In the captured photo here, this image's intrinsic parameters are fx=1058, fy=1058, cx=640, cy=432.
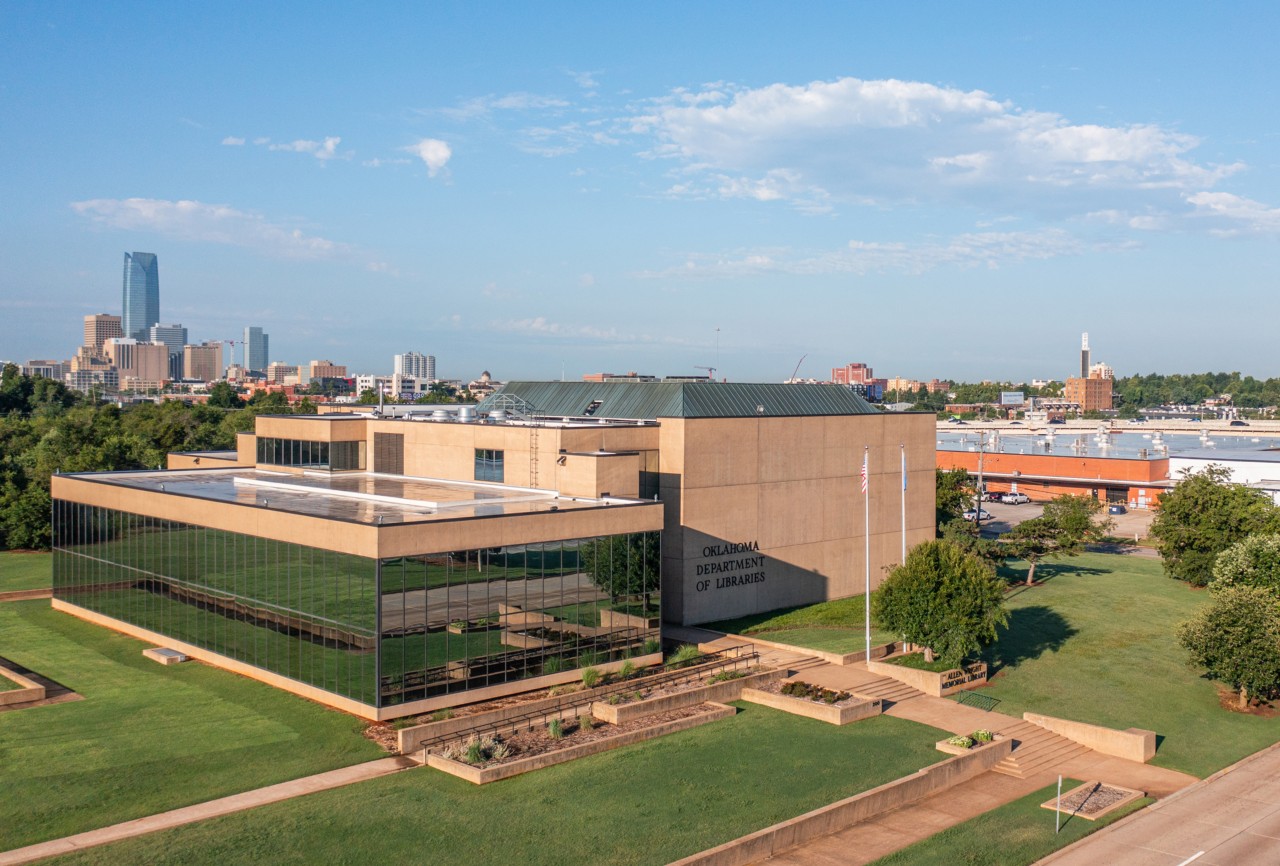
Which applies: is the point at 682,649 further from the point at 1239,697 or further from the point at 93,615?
the point at 93,615

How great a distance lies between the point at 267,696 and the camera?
38.9 m

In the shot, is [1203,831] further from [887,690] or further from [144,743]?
[144,743]

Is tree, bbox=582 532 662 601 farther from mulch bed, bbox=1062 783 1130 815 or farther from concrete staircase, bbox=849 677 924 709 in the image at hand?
mulch bed, bbox=1062 783 1130 815

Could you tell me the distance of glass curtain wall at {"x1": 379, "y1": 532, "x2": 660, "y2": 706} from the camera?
121 feet

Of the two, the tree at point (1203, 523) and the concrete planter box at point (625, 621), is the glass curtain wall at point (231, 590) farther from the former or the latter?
the tree at point (1203, 523)

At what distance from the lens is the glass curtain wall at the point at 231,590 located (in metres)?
37.2

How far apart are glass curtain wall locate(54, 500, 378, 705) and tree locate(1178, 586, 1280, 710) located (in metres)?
33.0

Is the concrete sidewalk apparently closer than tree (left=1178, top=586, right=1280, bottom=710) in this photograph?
Yes

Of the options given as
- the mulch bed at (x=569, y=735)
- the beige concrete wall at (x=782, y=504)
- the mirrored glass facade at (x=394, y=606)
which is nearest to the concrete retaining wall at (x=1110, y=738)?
the mulch bed at (x=569, y=735)

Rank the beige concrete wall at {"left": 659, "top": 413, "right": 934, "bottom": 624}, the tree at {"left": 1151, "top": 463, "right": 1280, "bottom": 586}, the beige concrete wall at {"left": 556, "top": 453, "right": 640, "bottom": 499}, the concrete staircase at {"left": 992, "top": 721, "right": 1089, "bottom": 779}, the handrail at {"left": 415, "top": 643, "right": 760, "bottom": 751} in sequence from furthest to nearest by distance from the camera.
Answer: the tree at {"left": 1151, "top": 463, "right": 1280, "bottom": 586}
the beige concrete wall at {"left": 659, "top": 413, "right": 934, "bottom": 624}
the beige concrete wall at {"left": 556, "top": 453, "right": 640, "bottom": 499}
the concrete staircase at {"left": 992, "top": 721, "right": 1089, "bottom": 779}
the handrail at {"left": 415, "top": 643, "right": 760, "bottom": 751}

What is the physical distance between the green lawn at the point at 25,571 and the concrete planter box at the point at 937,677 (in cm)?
4384

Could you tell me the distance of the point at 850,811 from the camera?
30281mm

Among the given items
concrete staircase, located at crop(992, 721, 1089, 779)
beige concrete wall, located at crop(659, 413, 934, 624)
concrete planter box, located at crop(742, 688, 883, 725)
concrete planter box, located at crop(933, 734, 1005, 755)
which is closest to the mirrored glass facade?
concrete planter box, located at crop(742, 688, 883, 725)

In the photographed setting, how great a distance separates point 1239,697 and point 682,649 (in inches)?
915
